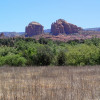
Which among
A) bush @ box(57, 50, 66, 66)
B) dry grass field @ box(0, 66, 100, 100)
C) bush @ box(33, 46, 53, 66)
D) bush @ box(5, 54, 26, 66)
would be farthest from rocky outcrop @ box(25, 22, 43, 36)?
dry grass field @ box(0, 66, 100, 100)

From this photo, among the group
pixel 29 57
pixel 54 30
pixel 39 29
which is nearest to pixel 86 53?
pixel 29 57

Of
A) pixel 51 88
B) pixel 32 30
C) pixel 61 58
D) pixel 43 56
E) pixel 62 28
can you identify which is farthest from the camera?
pixel 32 30

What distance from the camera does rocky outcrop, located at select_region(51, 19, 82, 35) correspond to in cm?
15888

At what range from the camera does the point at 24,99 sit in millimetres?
7465

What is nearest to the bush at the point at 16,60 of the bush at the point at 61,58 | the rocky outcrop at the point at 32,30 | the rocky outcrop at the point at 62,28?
the bush at the point at 61,58

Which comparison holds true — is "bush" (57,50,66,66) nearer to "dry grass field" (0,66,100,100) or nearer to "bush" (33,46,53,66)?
"bush" (33,46,53,66)

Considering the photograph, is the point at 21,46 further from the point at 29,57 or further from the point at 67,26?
the point at 67,26

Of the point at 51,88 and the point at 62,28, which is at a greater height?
the point at 62,28

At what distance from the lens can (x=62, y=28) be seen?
531 ft

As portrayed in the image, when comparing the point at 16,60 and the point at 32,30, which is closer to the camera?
the point at 16,60

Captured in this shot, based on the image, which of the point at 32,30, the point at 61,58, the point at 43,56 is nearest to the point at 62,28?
the point at 32,30

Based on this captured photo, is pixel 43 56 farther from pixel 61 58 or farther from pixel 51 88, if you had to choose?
pixel 51 88

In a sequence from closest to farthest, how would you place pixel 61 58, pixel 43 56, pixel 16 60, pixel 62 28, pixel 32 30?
pixel 61 58, pixel 16 60, pixel 43 56, pixel 62 28, pixel 32 30

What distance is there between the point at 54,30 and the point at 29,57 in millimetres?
128445
